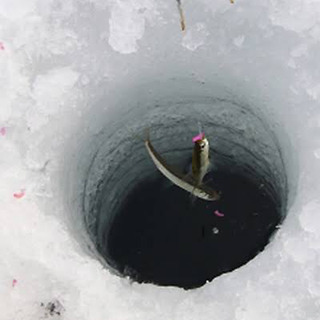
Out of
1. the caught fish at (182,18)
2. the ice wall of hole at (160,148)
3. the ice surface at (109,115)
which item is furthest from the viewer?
the ice wall of hole at (160,148)

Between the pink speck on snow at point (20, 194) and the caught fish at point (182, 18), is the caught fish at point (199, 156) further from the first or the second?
the pink speck on snow at point (20, 194)

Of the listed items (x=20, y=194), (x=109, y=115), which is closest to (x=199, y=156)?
(x=109, y=115)

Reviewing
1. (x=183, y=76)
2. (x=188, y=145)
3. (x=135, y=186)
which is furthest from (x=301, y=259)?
(x=135, y=186)

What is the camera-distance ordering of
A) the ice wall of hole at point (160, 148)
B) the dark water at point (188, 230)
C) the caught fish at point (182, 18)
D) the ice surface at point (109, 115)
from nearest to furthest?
1. the ice surface at point (109, 115)
2. the caught fish at point (182, 18)
3. the ice wall of hole at point (160, 148)
4. the dark water at point (188, 230)

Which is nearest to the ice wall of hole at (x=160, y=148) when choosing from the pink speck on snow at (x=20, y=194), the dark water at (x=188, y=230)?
the dark water at (x=188, y=230)

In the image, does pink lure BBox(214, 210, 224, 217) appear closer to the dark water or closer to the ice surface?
the dark water

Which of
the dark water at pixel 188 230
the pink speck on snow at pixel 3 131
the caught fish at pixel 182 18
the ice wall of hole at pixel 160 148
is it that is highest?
the caught fish at pixel 182 18
